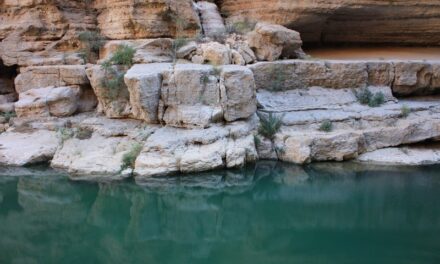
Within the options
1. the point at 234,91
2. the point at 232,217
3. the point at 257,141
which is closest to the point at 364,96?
the point at 257,141

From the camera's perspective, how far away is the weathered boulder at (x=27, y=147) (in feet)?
28.6

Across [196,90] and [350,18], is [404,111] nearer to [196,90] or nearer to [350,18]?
[350,18]

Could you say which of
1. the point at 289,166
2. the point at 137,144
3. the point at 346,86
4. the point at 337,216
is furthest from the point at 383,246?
the point at 346,86

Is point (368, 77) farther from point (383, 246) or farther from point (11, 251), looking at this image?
point (11, 251)

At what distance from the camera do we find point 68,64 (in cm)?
1056

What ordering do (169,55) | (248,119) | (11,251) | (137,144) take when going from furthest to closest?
(169,55) → (248,119) → (137,144) → (11,251)

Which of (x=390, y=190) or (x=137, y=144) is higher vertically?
(x=137, y=144)

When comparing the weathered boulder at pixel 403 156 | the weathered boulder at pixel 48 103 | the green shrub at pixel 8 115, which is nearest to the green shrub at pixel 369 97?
the weathered boulder at pixel 403 156

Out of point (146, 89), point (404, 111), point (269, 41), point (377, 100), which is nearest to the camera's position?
point (146, 89)

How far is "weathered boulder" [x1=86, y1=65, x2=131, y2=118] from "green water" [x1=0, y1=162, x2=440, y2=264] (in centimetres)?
211

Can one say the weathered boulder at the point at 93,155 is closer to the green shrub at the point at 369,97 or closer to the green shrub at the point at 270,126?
the green shrub at the point at 270,126

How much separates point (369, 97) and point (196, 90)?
4916mm

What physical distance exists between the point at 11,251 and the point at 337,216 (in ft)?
16.8

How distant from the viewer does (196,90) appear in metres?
8.66
